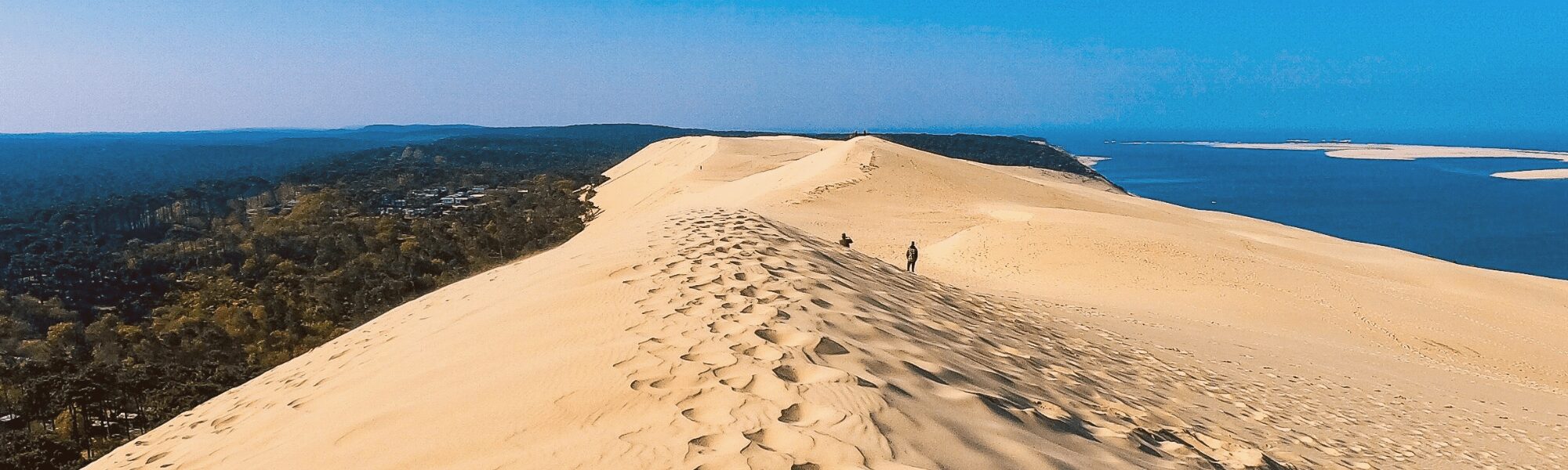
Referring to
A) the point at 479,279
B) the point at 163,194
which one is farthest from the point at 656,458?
the point at 163,194

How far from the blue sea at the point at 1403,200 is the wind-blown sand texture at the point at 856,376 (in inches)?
1580

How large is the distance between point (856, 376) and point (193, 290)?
97.4 ft

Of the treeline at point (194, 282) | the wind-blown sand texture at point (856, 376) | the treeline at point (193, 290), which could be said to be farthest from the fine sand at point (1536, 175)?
the wind-blown sand texture at point (856, 376)

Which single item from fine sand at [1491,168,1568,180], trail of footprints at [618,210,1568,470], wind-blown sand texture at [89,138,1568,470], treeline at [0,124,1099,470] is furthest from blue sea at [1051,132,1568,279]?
treeline at [0,124,1099,470]

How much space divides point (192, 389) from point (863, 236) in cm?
1223

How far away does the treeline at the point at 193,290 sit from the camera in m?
13.0

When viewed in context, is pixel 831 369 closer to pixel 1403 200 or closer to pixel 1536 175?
pixel 1403 200

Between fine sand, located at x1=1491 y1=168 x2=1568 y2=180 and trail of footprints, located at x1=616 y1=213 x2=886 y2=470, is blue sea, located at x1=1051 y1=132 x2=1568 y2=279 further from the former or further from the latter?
trail of footprints, located at x1=616 y1=213 x2=886 y2=470

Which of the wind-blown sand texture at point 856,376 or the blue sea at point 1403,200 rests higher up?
the wind-blown sand texture at point 856,376

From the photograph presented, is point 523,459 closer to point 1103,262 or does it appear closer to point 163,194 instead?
point 1103,262

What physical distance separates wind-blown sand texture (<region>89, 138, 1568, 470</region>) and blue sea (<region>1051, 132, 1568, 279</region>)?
40.1 metres

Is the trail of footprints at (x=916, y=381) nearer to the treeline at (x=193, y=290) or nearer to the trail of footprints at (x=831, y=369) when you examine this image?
the trail of footprints at (x=831, y=369)

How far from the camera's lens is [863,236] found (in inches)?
716

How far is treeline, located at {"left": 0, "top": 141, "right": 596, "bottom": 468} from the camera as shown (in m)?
13.0
